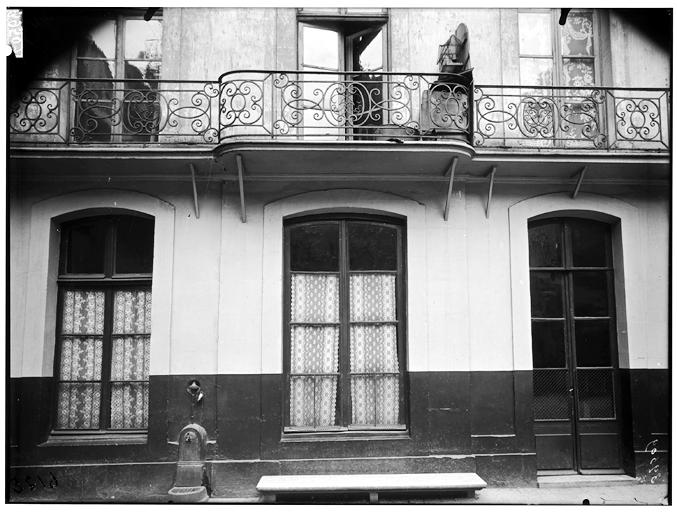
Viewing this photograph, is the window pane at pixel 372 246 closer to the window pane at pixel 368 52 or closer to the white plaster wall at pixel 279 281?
the white plaster wall at pixel 279 281

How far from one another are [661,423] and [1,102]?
8.59 meters

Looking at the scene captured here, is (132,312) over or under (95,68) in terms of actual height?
under

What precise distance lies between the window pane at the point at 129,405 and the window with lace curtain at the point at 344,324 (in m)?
1.81

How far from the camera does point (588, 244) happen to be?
7.61 metres

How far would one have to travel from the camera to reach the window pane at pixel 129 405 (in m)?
7.11

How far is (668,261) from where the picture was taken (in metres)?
7.11

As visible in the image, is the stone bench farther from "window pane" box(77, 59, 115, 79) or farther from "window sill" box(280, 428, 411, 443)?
"window pane" box(77, 59, 115, 79)

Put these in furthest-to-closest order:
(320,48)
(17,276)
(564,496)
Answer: (320,48)
(17,276)
(564,496)

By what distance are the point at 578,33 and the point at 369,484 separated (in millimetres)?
6615

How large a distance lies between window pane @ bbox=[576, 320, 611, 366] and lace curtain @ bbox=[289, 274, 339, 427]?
3179 mm

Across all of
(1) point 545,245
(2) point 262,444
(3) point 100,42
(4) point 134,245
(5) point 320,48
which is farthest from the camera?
(5) point 320,48

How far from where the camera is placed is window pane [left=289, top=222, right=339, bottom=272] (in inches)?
287

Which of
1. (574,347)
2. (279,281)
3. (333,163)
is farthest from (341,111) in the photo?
(574,347)

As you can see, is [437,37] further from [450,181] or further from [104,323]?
[104,323]
